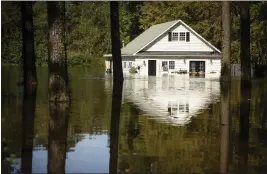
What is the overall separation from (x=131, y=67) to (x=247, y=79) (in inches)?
1203

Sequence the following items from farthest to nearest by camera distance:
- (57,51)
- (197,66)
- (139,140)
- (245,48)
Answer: (197,66) < (245,48) < (57,51) < (139,140)

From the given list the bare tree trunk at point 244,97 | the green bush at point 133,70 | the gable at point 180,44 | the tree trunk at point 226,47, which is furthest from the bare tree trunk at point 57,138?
the green bush at point 133,70

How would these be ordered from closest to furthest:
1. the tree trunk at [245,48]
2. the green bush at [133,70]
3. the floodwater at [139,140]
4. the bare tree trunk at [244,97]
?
the floodwater at [139,140]
the bare tree trunk at [244,97]
the tree trunk at [245,48]
the green bush at [133,70]

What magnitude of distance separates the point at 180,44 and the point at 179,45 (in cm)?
16

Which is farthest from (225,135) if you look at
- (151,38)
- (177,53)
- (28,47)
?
(151,38)

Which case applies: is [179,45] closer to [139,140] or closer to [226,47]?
[226,47]

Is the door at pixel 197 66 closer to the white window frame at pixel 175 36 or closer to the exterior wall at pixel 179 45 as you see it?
the exterior wall at pixel 179 45

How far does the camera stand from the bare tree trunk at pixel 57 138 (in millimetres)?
8086

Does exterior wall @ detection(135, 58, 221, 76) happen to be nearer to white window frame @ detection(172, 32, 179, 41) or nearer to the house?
the house

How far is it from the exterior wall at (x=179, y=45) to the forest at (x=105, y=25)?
3.20 meters

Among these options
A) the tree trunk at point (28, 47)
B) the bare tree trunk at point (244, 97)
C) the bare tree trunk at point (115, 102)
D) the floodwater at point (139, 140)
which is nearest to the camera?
the floodwater at point (139, 140)

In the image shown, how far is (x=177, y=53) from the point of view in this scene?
2191 inches

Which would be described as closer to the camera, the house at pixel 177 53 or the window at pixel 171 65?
the house at pixel 177 53

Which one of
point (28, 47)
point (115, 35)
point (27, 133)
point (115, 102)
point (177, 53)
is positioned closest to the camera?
point (27, 133)
